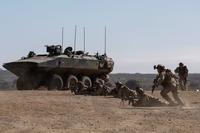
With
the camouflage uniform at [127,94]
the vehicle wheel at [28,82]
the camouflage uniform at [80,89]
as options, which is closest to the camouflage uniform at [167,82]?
the camouflage uniform at [127,94]

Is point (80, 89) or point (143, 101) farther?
point (80, 89)

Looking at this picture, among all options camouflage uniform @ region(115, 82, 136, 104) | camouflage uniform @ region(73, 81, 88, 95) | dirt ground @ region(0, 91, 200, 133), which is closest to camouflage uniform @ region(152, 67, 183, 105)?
camouflage uniform @ region(115, 82, 136, 104)

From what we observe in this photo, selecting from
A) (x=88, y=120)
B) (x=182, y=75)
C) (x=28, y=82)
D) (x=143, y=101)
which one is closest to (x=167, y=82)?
(x=143, y=101)

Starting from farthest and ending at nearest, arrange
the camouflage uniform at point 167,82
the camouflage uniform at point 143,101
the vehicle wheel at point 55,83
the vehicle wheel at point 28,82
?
1. the vehicle wheel at point 28,82
2. the vehicle wheel at point 55,83
3. the camouflage uniform at point 167,82
4. the camouflage uniform at point 143,101

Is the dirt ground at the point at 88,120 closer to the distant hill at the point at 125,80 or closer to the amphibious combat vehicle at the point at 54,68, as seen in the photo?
the amphibious combat vehicle at the point at 54,68

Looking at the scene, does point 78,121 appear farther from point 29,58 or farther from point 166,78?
point 29,58

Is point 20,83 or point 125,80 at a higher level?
point 125,80

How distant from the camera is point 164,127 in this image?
13641 mm

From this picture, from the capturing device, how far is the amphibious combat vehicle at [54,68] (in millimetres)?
35344

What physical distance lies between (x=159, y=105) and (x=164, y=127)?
749cm

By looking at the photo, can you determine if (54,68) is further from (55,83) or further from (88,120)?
(88,120)

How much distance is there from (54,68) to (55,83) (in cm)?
85

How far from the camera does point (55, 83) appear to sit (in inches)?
1395

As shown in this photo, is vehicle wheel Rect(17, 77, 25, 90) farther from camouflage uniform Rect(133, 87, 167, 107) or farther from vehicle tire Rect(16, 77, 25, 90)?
camouflage uniform Rect(133, 87, 167, 107)
